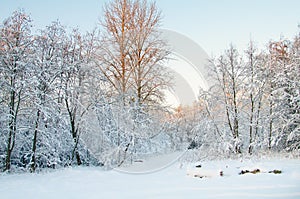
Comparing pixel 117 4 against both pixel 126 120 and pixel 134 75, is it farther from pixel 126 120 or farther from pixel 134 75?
pixel 126 120

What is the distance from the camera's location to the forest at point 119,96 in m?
6.42

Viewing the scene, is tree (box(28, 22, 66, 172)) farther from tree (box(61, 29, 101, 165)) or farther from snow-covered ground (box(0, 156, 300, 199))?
snow-covered ground (box(0, 156, 300, 199))

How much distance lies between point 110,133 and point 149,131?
1402 mm

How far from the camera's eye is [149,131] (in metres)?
8.28

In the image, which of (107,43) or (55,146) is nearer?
(55,146)

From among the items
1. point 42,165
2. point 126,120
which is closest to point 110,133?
point 126,120

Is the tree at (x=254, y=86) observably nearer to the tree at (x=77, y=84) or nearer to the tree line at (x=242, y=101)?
the tree line at (x=242, y=101)

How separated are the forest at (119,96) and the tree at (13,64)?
3 centimetres

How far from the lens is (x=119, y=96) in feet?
27.5

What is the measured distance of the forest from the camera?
253 inches

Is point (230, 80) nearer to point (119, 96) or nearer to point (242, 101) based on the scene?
point (242, 101)

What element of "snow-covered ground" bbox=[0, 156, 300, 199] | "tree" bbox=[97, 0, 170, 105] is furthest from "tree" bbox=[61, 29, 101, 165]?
"snow-covered ground" bbox=[0, 156, 300, 199]

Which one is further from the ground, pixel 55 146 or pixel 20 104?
pixel 20 104

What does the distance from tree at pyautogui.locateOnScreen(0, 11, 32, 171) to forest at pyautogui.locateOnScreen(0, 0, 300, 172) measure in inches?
1.0
